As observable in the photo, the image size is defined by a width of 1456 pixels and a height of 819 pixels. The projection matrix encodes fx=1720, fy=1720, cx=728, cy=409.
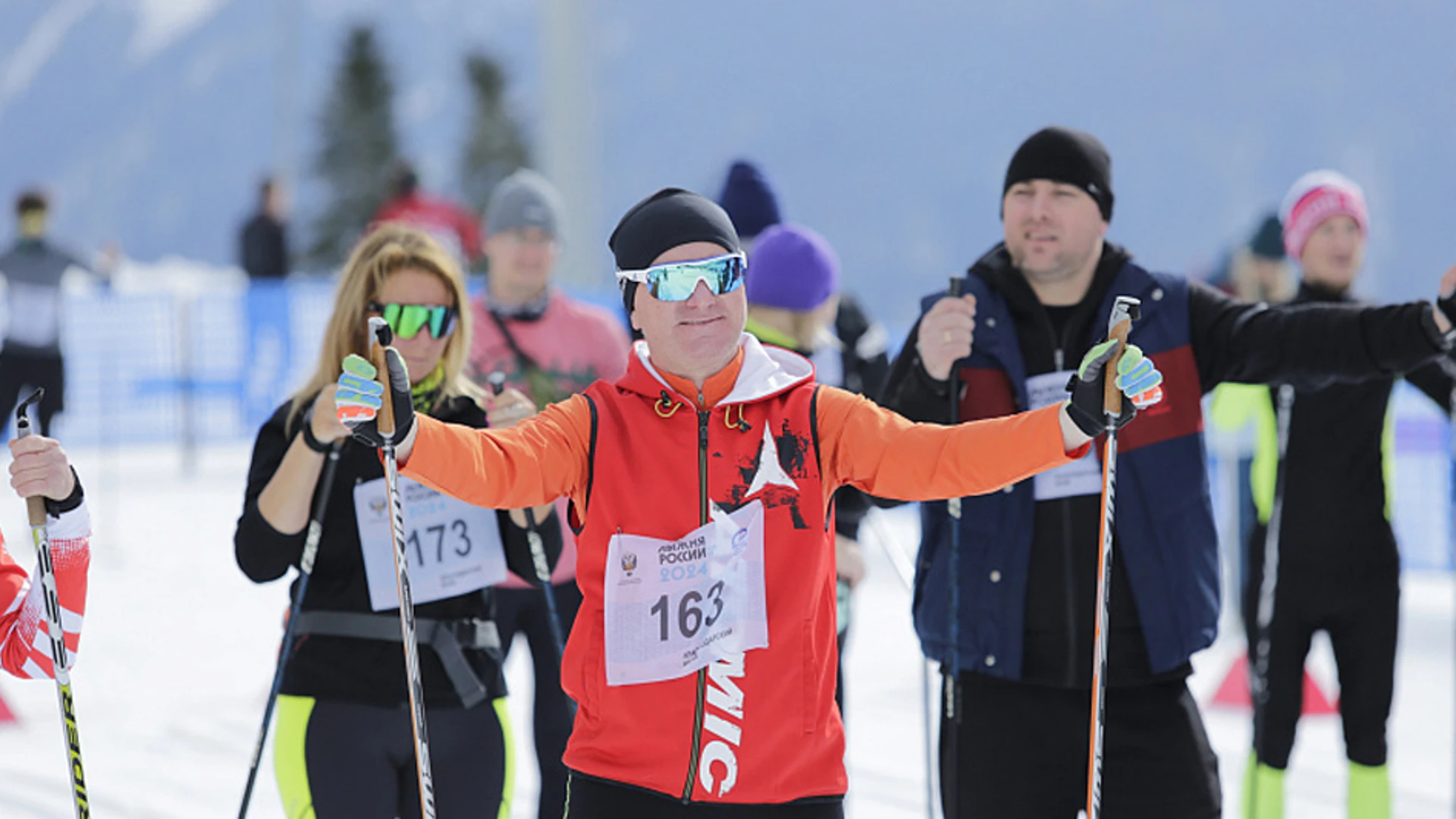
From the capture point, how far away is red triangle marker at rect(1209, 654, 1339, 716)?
26.3 ft

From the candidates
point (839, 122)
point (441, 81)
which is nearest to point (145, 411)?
point (839, 122)

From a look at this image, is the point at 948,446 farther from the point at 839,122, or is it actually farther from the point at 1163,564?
the point at 839,122

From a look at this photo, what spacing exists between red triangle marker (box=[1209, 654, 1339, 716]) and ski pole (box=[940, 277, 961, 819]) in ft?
15.4

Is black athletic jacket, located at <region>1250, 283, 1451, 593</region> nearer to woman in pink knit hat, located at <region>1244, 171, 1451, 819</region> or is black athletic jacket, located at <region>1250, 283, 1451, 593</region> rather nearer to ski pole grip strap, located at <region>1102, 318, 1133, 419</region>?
woman in pink knit hat, located at <region>1244, 171, 1451, 819</region>

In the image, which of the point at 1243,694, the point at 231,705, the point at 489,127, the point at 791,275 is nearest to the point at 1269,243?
the point at 1243,694

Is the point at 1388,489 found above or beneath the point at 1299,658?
above

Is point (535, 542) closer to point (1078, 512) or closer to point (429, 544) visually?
point (429, 544)

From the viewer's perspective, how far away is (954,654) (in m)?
3.69

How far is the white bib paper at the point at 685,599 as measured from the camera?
2852 mm

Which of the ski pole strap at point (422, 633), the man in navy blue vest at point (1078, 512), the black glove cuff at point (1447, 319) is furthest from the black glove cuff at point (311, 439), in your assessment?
the black glove cuff at point (1447, 319)

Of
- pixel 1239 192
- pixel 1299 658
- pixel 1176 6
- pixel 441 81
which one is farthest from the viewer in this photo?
pixel 441 81

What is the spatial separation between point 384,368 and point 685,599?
625 millimetres

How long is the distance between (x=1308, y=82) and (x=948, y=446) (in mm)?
89370

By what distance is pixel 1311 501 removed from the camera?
215 inches
